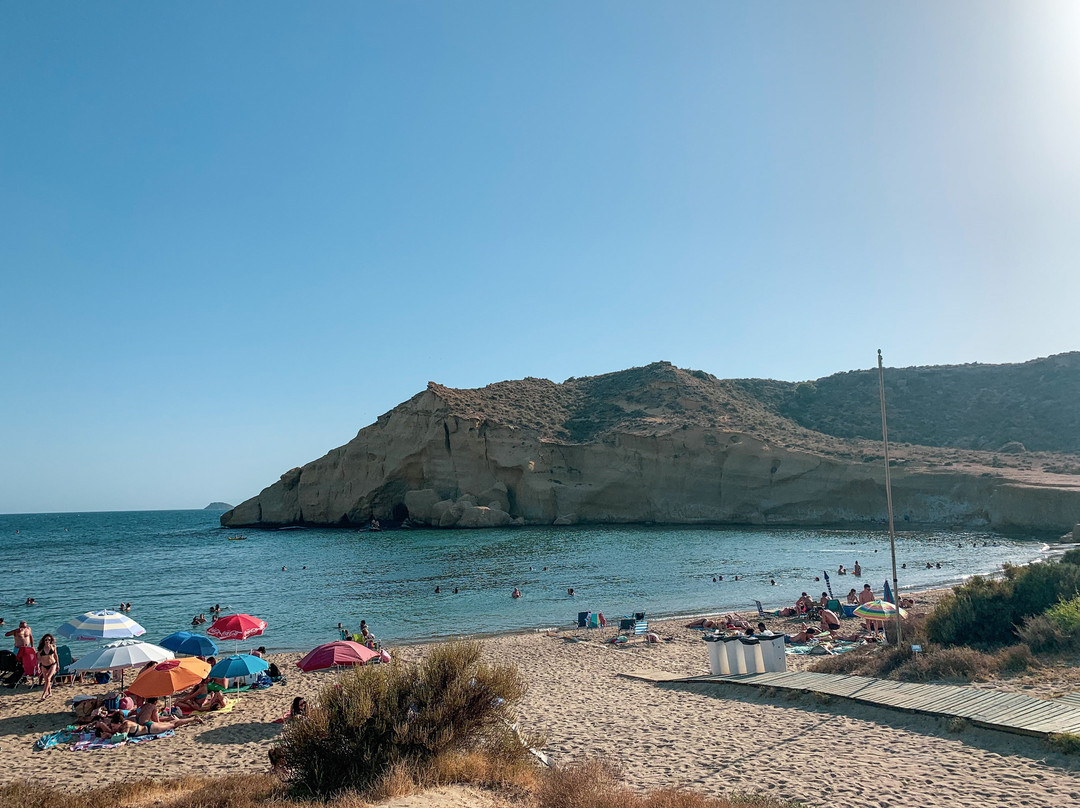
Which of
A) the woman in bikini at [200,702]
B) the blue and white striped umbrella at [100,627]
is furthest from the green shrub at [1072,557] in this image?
the blue and white striped umbrella at [100,627]

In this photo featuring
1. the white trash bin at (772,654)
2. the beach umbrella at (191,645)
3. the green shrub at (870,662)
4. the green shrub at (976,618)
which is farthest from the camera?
the beach umbrella at (191,645)

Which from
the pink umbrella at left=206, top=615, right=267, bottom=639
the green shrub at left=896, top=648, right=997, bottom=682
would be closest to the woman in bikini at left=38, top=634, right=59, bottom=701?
the pink umbrella at left=206, top=615, right=267, bottom=639

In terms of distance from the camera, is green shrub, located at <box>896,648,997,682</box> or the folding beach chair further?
the folding beach chair

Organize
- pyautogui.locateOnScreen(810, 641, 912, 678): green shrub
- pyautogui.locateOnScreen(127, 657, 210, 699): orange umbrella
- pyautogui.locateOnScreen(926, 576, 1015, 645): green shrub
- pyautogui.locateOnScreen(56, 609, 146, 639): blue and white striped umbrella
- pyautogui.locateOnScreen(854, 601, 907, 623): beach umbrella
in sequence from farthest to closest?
pyautogui.locateOnScreen(854, 601, 907, 623): beach umbrella, pyautogui.locateOnScreen(56, 609, 146, 639): blue and white striped umbrella, pyautogui.locateOnScreen(926, 576, 1015, 645): green shrub, pyautogui.locateOnScreen(810, 641, 912, 678): green shrub, pyautogui.locateOnScreen(127, 657, 210, 699): orange umbrella

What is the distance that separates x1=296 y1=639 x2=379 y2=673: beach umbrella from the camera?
487 inches

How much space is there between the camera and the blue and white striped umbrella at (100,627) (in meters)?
13.7

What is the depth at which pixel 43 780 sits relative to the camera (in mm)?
8539

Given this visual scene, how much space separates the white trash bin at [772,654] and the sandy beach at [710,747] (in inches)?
40.8

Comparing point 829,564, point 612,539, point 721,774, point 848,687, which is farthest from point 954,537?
point 721,774

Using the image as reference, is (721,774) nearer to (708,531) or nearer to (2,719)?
(2,719)

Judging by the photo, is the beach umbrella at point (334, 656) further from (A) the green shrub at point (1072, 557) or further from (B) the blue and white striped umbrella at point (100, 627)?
(A) the green shrub at point (1072, 557)

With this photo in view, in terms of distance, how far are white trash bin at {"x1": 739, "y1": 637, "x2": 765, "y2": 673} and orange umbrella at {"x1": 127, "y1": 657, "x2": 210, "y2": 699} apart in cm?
928

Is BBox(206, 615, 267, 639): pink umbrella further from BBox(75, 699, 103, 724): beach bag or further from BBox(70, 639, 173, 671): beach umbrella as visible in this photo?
BBox(75, 699, 103, 724): beach bag

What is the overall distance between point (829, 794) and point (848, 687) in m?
3.74
